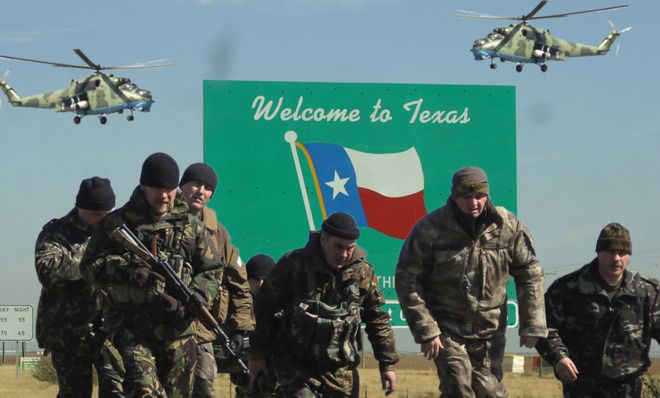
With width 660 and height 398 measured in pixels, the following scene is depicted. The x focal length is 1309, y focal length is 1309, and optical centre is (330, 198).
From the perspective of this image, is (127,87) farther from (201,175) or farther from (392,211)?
(201,175)

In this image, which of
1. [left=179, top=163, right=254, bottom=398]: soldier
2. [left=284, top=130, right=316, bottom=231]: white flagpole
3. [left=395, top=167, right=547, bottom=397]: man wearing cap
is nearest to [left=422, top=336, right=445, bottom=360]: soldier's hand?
[left=395, top=167, right=547, bottom=397]: man wearing cap

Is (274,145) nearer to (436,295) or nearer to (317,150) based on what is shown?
(317,150)

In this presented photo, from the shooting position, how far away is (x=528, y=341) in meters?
9.48

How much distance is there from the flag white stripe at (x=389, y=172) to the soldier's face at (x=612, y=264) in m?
10.7

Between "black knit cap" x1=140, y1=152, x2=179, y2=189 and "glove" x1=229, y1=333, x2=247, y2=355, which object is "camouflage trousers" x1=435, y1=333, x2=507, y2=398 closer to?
"glove" x1=229, y1=333, x2=247, y2=355

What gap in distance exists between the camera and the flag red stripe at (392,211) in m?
20.5

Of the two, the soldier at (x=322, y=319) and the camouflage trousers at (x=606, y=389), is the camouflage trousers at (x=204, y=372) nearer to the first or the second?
the soldier at (x=322, y=319)

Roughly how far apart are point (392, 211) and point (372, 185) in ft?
1.72

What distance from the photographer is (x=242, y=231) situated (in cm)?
1958

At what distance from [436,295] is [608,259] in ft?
4.54

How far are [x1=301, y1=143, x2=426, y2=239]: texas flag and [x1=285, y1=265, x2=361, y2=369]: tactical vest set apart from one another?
1105 centimetres

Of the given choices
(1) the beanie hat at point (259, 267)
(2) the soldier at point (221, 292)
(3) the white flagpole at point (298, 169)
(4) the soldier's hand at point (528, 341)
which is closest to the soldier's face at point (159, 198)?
(2) the soldier at point (221, 292)

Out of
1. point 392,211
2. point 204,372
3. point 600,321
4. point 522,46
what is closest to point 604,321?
point 600,321

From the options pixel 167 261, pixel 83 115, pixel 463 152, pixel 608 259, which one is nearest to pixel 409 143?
pixel 463 152
